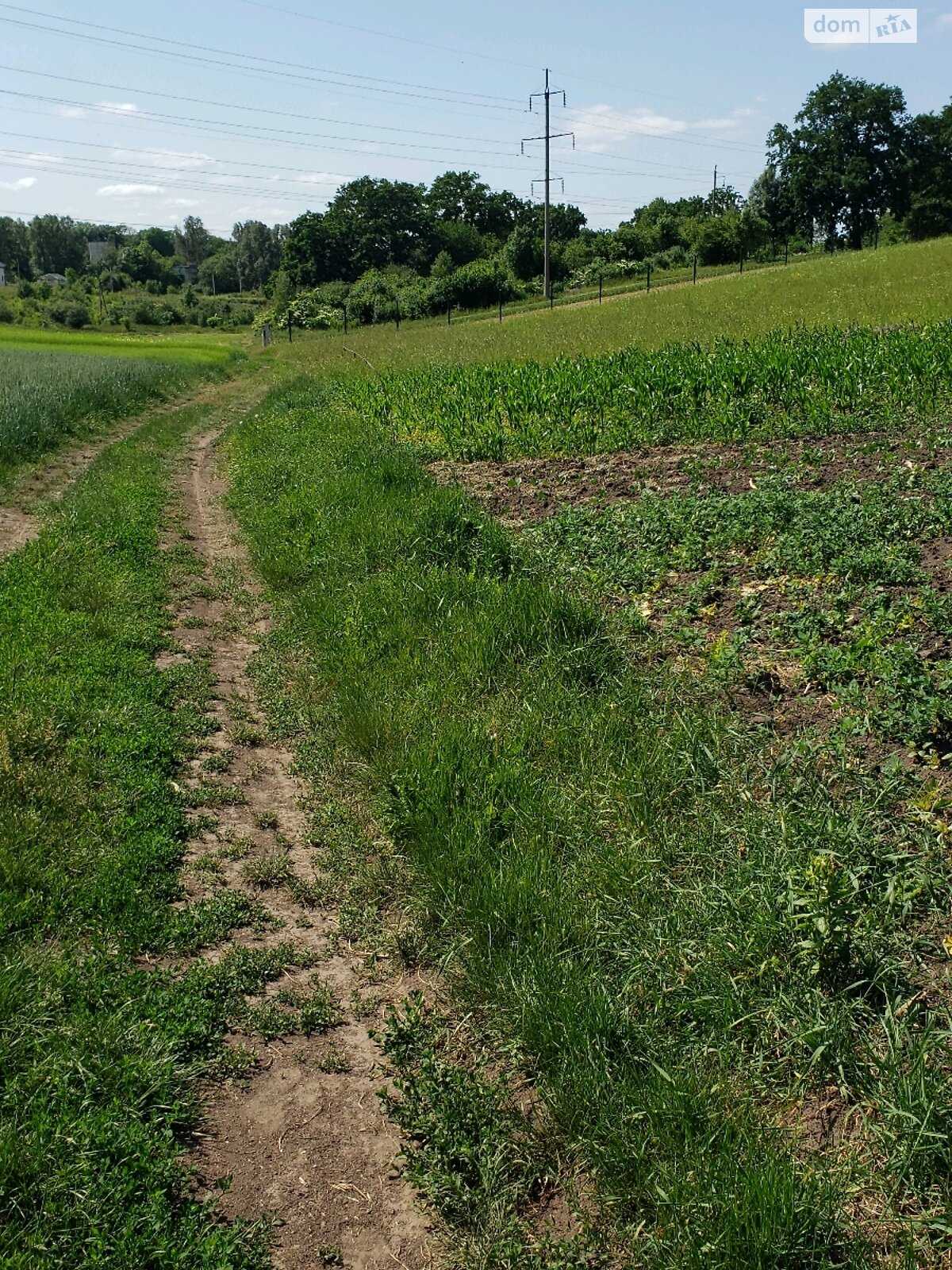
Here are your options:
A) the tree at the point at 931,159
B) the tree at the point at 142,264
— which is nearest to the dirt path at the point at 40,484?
the tree at the point at 931,159

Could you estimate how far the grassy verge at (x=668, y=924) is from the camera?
2.74 meters

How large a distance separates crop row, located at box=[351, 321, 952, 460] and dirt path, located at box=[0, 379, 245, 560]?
4.90 metres

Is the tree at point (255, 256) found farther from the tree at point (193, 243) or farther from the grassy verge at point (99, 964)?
the grassy verge at point (99, 964)

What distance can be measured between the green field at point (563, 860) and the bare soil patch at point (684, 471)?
9 centimetres

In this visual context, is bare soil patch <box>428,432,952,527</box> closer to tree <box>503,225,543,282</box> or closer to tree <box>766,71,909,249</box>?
tree <box>503,225,543,282</box>

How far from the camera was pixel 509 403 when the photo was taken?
14.5m

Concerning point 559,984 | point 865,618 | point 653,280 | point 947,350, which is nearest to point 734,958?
point 559,984

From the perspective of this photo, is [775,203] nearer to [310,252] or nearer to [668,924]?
[310,252]

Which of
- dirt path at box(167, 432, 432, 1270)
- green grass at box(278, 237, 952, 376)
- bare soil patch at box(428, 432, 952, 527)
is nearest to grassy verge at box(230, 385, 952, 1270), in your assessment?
dirt path at box(167, 432, 432, 1270)

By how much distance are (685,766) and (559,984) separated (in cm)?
150

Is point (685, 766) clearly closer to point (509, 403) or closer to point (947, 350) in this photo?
point (947, 350)

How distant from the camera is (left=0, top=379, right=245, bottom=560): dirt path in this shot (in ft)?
35.9

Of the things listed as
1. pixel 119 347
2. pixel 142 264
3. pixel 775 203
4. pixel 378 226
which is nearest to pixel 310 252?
pixel 378 226

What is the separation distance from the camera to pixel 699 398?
12641mm
